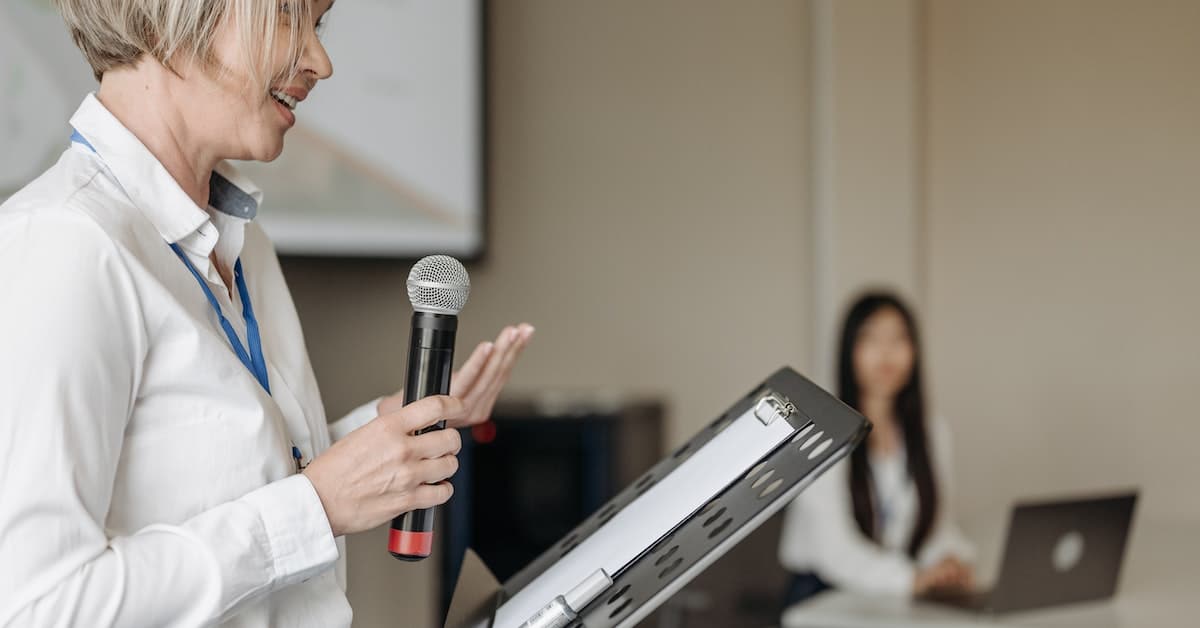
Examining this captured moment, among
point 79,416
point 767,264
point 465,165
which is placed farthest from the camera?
point 767,264

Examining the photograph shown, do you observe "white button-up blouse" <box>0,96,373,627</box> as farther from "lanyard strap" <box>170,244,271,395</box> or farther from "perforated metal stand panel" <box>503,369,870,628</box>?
"perforated metal stand panel" <box>503,369,870,628</box>

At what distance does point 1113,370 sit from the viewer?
4.24 meters

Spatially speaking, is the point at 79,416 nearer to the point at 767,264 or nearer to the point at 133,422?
the point at 133,422

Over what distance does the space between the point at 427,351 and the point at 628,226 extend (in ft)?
9.05

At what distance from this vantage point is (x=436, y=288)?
1097mm

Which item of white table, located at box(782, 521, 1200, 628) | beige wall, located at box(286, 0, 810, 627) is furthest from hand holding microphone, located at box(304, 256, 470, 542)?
beige wall, located at box(286, 0, 810, 627)

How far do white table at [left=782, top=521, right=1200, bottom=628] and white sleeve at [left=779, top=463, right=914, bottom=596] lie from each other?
388 millimetres

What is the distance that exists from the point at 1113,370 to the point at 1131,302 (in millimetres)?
251

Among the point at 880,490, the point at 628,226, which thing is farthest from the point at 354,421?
the point at 628,226

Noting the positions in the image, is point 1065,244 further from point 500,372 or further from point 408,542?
point 408,542

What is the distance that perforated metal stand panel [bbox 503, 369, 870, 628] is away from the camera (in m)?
0.96

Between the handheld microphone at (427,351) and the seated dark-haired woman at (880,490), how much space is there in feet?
6.46

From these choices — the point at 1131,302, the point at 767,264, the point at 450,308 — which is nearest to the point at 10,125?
the point at 450,308

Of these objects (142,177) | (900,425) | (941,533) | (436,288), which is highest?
(142,177)
